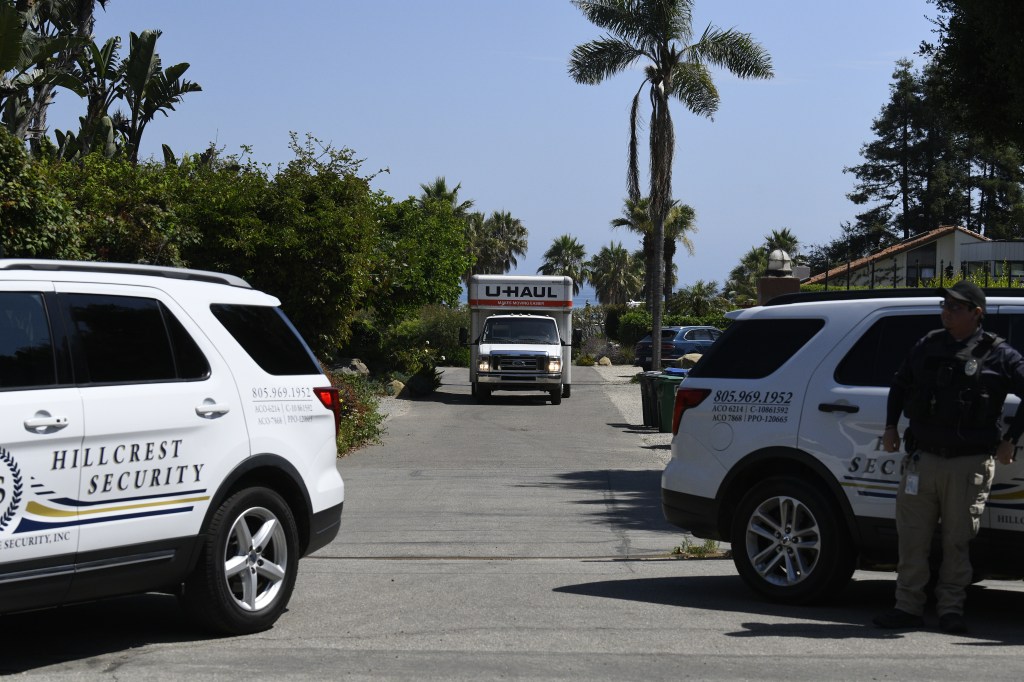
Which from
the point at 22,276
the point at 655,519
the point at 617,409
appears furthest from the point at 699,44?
the point at 22,276

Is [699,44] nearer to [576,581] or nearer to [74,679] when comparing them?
[576,581]

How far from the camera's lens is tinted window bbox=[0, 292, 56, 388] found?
5.38 metres

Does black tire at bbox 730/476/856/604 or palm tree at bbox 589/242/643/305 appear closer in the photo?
black tire at bbox 730/476/856/604

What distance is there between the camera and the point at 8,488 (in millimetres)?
5207

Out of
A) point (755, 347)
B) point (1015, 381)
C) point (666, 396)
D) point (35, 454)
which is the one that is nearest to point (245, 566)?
point (35, 454)

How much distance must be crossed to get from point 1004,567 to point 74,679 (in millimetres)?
4828

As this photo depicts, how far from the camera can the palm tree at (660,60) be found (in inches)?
1367

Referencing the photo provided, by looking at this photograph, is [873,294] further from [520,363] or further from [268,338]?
[520,363]

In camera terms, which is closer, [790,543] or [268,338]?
[268,338]

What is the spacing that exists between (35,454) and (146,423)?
63 centimetres

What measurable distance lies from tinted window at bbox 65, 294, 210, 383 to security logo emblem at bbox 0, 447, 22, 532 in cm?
59

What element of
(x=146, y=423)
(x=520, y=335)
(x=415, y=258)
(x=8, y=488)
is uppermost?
(x=415, y=258)

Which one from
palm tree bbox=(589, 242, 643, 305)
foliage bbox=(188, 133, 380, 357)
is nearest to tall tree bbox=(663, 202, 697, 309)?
palm tree bbox=(589, 242, 643, 305)

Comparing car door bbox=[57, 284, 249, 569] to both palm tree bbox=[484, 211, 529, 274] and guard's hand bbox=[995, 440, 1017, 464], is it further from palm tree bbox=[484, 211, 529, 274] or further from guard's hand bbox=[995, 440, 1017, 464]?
palm tree bbox=[484, 211, 529, 274]
